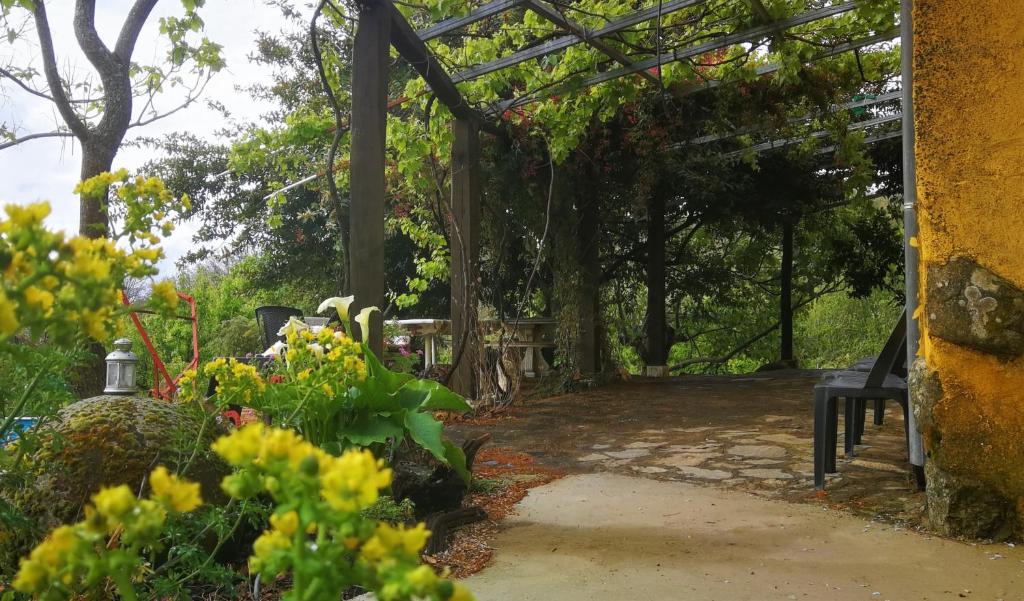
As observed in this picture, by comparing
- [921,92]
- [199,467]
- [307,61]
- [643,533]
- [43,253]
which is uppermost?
[307,61]

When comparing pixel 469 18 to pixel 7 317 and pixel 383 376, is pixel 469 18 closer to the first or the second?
pixel 383 376

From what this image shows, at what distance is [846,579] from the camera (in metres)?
2.16

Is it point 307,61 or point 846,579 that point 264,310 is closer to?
point 846,579

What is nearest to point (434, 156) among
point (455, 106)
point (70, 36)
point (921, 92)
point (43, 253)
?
point (455, 106)

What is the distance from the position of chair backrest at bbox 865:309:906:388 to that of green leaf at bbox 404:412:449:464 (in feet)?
5.90

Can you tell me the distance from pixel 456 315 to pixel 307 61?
17.0 feet

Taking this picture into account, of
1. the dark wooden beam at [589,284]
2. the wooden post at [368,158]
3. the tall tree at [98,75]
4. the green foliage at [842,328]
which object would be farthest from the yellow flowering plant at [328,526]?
the green foliage at [842,328]

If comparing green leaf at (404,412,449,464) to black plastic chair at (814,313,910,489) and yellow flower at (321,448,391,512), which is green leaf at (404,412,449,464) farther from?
yellow flower at (321,448,391,512)

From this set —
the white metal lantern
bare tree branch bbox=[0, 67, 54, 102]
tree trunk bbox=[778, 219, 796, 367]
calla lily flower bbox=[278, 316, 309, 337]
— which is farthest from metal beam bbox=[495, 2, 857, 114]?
tree trunk bbox=[778, 219, 796, 367]

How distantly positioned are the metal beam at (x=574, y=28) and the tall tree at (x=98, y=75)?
2.01 meters

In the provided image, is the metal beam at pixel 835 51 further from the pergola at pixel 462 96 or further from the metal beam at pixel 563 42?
the metal beam at pixel 563 42

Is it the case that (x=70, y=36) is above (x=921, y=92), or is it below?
above

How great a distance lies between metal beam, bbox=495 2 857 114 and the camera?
5152mm

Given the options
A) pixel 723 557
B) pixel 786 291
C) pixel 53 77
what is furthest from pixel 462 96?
pixel 786 291
